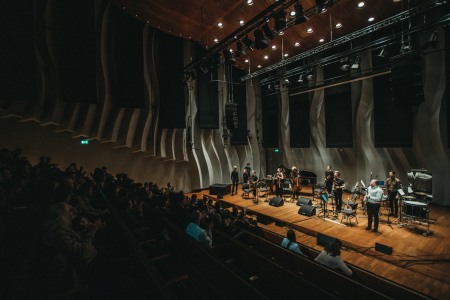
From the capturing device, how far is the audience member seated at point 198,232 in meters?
3.32

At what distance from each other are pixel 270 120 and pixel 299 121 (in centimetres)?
210

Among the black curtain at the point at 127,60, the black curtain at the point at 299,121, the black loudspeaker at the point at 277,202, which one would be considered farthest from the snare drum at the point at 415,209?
the black curtain at the point at 127,60

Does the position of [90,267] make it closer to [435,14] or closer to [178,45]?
[178,45]

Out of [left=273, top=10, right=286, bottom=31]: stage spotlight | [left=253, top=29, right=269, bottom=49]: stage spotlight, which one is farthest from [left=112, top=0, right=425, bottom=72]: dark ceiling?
[left=253, top=29, right=269, bottom=49]: stage spotlight

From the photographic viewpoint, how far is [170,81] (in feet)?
33.1

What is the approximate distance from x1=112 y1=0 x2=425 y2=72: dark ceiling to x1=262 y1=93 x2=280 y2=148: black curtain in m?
3.93

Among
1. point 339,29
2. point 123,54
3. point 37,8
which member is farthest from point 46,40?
point 339,29

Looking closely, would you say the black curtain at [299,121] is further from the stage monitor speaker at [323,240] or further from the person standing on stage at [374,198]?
the stage monitor speaker at [323,240]

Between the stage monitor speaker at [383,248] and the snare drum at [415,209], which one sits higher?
the snare drum at [415,209]

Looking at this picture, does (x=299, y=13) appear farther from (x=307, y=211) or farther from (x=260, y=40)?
(x=307, y=211)

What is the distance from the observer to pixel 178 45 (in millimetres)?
10469

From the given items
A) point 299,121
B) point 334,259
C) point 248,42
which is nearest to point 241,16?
point 248,42

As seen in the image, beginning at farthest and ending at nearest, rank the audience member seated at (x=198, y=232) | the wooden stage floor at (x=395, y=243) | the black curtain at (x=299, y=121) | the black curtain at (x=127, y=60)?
the black curtain at (x=299, y=121), the black curtain at (x=127, y=60), the wooden stage floor at (x=395, y=243), the audience member seated at (x=198, y=232)

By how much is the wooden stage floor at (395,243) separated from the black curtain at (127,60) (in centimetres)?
628
